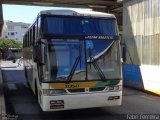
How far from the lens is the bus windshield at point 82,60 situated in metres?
10.1

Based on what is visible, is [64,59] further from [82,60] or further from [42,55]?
[42,55]

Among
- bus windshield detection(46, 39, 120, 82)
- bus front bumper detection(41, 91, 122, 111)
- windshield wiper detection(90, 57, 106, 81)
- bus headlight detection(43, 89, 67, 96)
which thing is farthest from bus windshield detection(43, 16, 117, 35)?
bus front bumper detection(41, 91, 122, 111)

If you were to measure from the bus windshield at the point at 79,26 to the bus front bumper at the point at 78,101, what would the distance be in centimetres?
179

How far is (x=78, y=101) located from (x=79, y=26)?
217cm

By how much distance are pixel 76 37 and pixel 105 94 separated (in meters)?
1.80

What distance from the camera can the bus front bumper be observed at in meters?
10.0

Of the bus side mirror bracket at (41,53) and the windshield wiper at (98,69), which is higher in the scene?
the bus side mirror bracket at (41,53)

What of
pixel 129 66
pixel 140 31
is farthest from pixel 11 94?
pixel 140 31

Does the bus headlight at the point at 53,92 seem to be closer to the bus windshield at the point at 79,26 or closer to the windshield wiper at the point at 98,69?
the windshield wiper at the point at 98,69

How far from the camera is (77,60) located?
1027 centimetres

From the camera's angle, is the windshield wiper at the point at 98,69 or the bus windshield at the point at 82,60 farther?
the windshield wiper at the point at 98,69

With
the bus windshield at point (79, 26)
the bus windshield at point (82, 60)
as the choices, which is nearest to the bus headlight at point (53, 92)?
the bus windshield at point (82, 60)

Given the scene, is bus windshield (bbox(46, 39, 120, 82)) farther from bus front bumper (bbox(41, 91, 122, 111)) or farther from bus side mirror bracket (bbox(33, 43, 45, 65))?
bus front bumper (bbox(41, 91, 122, 111))

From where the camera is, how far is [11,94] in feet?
52.9
